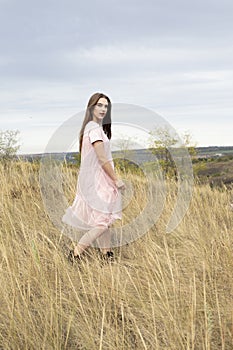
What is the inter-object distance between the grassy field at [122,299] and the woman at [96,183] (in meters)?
0.22

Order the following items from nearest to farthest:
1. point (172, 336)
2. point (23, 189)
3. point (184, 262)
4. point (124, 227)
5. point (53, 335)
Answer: point (172, 336)
point (53, 335)
point (184, 262)
point (124, 227)
point (23, 189)

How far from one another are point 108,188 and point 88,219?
1.18 feet

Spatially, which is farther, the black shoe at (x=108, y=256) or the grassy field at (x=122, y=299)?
the black shoe at (x=108, y=256)

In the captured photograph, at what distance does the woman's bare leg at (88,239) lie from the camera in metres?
3.48

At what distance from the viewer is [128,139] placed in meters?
3.96

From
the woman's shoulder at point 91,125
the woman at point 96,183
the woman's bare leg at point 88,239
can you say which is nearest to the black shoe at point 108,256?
the woman at point 96,183

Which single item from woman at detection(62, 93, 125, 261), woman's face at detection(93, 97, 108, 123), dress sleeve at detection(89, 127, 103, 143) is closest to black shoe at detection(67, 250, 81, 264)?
woman at detection(62, 93, 125, 261)

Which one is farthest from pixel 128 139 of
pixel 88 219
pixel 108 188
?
pixel 88 219

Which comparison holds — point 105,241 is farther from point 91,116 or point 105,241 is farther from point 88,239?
point 91,116

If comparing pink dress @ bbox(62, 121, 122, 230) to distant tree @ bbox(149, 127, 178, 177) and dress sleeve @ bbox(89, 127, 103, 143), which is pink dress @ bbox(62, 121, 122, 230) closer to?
dress sleeve @ bbox(89, 127, 103, 143)

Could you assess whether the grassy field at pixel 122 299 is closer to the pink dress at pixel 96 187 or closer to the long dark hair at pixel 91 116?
Result: the pink dress at pixel 96 187

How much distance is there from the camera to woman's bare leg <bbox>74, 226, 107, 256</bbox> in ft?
11.4

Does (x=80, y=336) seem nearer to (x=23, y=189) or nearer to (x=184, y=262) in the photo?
(x=184, y=262)

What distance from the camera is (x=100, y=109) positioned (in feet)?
12.0
